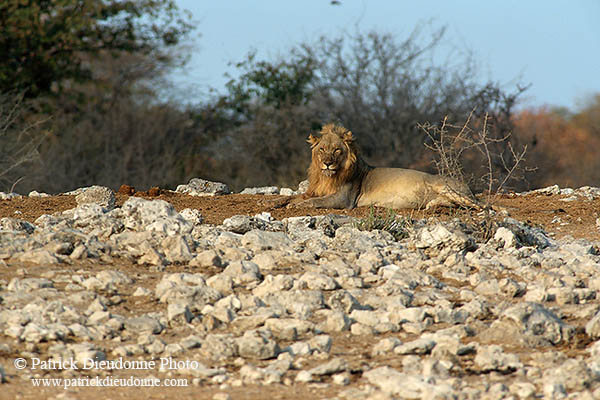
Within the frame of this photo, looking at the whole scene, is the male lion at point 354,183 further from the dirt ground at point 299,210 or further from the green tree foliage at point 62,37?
the green tree foliage at point 62,37

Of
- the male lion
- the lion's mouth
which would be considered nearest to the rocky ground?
the male lion

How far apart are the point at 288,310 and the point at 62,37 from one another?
736 inches

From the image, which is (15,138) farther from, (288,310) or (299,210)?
(288,310)

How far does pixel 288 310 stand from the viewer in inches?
198

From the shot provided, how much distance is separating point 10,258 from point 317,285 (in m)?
2.12

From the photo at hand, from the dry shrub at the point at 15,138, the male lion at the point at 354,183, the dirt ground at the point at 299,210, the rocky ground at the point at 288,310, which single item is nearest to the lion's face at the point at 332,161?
the male lion at the point at 354,183

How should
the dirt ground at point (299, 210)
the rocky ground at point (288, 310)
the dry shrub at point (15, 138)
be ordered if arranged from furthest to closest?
1. the dry shrub at point (15, 138)
2. the dirt ground at point (299, 210)
3. the rocky ground at point (288, 310)

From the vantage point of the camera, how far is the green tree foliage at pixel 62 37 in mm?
21484

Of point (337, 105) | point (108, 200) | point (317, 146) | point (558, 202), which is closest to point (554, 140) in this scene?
point (337, 105)

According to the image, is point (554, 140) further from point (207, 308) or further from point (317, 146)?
point (207, 308)

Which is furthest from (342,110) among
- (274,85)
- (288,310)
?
(288,310)

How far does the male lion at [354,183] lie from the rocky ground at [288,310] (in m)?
2.86

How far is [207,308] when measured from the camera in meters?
4.93

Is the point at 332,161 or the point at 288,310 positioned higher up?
the point at 332,161
